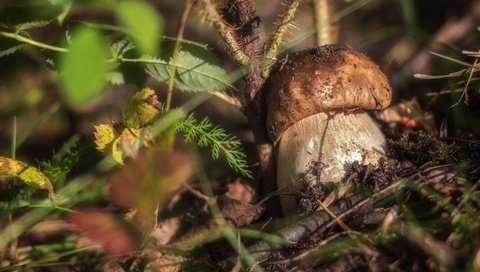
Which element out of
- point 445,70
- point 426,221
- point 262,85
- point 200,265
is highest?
point 262,85

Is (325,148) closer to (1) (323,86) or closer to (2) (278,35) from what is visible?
(1) (323,86)

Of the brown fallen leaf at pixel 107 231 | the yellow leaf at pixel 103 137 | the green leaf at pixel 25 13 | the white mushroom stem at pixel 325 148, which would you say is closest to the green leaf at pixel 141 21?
the green leaf at pixel 25 13

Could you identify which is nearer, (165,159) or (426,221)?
(426,221)

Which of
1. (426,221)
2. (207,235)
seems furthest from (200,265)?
(426,221)

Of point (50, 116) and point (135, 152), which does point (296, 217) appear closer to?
point (135, 152)

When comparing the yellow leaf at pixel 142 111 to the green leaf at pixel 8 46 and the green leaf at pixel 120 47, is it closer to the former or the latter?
the green leaf at pixel 120 47

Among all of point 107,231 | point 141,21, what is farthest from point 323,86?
point 141,21
